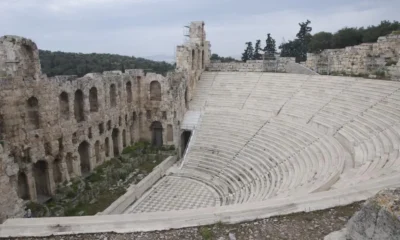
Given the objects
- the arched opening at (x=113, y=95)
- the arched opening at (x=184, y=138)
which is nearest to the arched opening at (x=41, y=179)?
the arched opening at (x=113, y=95)

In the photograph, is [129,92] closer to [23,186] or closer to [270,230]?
[23,186]

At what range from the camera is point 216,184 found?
18.4m

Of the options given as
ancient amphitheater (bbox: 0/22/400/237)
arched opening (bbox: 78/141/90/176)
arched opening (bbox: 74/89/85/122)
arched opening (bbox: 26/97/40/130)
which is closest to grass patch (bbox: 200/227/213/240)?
ancient amphitheater (bbox: 0/22/400/237)

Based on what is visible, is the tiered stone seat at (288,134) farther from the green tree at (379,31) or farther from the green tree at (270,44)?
the green tree at (270,44)

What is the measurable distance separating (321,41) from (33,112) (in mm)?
31853

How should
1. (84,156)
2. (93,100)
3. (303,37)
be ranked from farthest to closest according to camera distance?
(303,37) < (93,100) < (84,156)

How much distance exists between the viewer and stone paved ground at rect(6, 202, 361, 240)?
6152mm

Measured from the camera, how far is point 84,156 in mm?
20531

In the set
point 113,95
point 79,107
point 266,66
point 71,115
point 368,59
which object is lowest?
point 71,115

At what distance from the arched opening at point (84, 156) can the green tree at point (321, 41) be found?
90.4 ft

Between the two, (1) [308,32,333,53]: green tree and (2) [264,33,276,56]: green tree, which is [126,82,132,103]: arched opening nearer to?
(1) [308,32,333,53]: green tree

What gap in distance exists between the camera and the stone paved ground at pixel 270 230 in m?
6.15

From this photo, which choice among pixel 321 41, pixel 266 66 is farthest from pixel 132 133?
pixel 321 41

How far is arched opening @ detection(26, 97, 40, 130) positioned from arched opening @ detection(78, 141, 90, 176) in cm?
395
